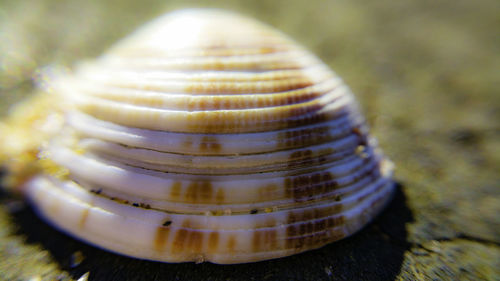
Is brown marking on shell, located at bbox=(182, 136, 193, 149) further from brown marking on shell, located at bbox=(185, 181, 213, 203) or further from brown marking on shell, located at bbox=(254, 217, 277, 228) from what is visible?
brown marking on shell, located at bbox=(254, 217, 277, 228)

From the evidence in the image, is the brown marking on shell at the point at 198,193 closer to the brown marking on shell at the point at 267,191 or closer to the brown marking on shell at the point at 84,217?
the brown marking on shell at the point at 267,191

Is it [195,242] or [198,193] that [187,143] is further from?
[195,242]

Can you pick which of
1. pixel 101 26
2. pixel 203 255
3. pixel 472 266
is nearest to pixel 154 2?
pixel 101 26

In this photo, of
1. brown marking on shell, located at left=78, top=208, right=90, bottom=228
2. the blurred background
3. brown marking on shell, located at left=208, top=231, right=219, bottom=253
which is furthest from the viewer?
the blurred background

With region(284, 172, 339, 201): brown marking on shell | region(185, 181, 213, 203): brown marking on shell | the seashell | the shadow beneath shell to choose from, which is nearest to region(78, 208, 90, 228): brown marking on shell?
the seashell

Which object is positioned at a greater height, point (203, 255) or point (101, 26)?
point (101, 26)

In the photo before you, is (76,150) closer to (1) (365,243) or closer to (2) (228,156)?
(2) (228,156)
